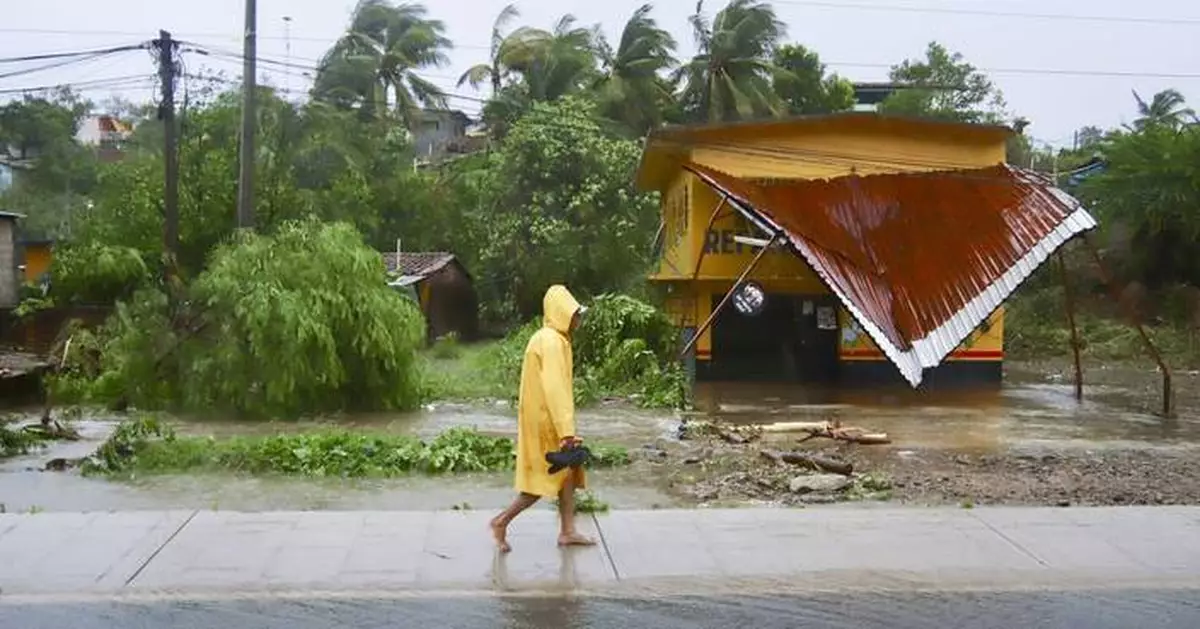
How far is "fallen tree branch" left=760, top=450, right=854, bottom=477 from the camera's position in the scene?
11.6 meters

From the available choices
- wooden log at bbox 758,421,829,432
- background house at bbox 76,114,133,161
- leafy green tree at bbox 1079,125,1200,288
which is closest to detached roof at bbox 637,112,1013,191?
leafy green tree at bbox 1079,125,1200,288

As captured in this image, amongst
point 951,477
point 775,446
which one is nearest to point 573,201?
point 775,446

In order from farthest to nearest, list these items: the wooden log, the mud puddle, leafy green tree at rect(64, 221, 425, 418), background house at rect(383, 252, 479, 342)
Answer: background house at rect(383, 252, 479, 342) → leafy green tree at rect(64, 221, 425, 418) → the wooden log → the mud puddle

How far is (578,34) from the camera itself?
145 ft

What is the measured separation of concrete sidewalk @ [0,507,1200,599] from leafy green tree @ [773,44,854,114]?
1448 inches

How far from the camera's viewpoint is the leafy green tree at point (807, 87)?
1778 inches

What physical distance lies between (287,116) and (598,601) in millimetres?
34179


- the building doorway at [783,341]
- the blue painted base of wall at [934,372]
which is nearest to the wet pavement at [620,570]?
the blue painted base of wall at [934,372]

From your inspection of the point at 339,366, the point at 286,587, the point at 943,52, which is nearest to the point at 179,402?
the point at 339,366

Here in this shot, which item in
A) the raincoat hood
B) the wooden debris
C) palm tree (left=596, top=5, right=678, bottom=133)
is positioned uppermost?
palm tree (left=596, top=5, right=678, bottom=133)

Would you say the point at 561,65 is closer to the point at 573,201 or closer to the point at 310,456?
the point at 573,201

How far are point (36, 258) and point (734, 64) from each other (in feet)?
82.5

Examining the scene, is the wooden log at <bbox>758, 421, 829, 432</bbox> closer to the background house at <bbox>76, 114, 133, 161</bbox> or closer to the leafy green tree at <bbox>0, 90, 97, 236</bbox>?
the leafy green tree at <bbox>0, 90, 97, 236</bbox>

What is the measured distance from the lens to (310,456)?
11977mm
